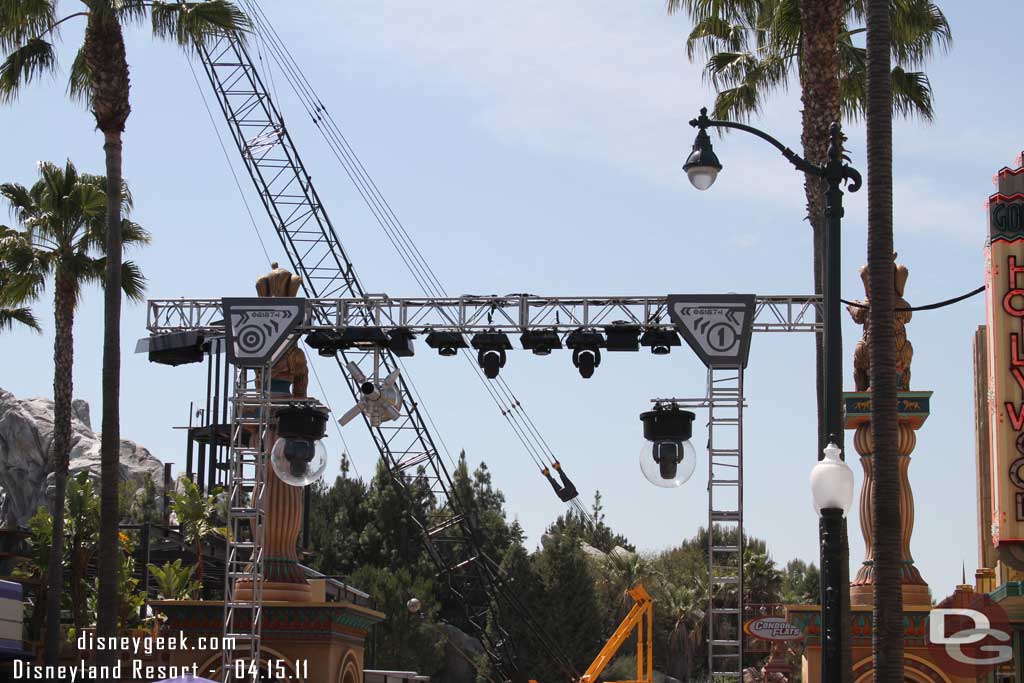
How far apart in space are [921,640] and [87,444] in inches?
2648

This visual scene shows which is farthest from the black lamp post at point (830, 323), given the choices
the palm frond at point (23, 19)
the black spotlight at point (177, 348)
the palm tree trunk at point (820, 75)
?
the palm frond at point (23, 19)

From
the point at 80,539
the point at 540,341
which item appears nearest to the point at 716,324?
the point at 540,341

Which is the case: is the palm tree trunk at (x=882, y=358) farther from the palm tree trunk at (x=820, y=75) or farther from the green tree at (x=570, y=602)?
the green tree at (x=570, y=602)

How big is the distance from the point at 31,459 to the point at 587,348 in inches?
2441

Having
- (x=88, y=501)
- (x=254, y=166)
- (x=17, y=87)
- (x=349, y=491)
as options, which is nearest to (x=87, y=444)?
(x=349, y=491)

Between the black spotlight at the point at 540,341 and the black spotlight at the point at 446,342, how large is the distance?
978 millimetres

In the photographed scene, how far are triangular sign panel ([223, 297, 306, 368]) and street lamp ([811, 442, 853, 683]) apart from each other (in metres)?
12.0

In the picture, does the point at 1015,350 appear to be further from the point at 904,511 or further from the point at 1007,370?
the point at 904,511

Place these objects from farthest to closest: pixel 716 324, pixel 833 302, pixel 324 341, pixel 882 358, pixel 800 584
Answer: pixel 800 584
pixel 324 341
pixel 716 324
pixel 882 358
pixel 833 302

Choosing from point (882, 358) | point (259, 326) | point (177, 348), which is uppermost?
point (259, 326)

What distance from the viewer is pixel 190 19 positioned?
2616 centimetres

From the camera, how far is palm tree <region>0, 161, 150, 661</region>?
31.2 m

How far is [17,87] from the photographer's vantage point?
2761cm

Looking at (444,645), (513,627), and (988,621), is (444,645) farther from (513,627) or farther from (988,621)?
(988,621)
